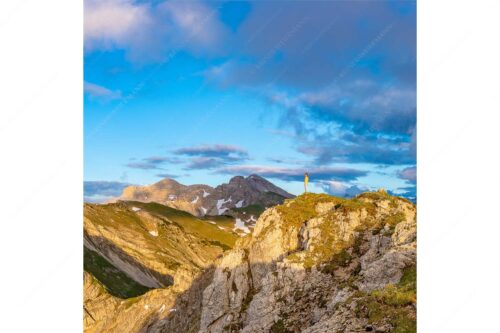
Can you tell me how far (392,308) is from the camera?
2050 cm

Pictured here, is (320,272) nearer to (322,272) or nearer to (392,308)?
(322,272)

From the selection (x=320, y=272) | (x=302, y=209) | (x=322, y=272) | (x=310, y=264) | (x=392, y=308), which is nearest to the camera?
(x=392, y=308)

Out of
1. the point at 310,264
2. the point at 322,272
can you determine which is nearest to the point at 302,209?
the point at 310,264

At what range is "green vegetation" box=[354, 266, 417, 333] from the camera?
19.0m

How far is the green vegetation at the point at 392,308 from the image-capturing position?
62.3ft

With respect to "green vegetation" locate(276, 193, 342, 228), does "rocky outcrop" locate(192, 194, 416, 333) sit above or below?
below

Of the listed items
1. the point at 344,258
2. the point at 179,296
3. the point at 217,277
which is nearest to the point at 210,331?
the point at 217,277
